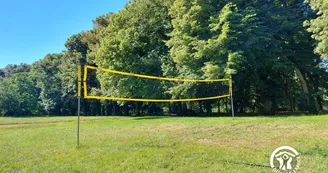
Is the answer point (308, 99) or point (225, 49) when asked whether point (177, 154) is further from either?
point (308, 99)

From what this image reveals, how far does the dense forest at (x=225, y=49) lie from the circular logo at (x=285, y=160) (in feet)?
29.8

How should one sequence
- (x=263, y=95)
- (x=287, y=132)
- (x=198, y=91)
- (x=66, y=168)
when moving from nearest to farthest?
(x=66, y=168) < (x=287, y=132) < (x=198, y=91) < (x=263, y=95)

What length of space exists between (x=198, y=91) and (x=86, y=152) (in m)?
13.4

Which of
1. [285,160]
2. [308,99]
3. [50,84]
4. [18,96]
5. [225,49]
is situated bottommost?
[285,160]

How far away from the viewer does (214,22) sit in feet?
51.9

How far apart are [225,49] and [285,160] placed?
10.8 m

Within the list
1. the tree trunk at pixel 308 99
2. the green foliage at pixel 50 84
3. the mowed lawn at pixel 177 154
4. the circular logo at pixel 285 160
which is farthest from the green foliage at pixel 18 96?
the circular logo at pixel 285 160

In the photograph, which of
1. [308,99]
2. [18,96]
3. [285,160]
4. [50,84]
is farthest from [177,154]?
[18,96]

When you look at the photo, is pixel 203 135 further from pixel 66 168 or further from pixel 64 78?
pixel 64 78

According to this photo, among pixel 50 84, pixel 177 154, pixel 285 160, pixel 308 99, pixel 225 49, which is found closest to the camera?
pixel 285 160

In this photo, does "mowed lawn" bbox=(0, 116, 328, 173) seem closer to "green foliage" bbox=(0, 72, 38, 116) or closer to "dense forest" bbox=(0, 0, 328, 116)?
"dense forest" bbox=(0, 0, 328, 116)

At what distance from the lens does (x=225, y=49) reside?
14781mm

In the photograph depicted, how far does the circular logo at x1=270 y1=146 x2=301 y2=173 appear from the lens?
13.7 ft

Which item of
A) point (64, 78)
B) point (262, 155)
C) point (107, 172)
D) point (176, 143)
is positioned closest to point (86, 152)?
point (107, 172)
